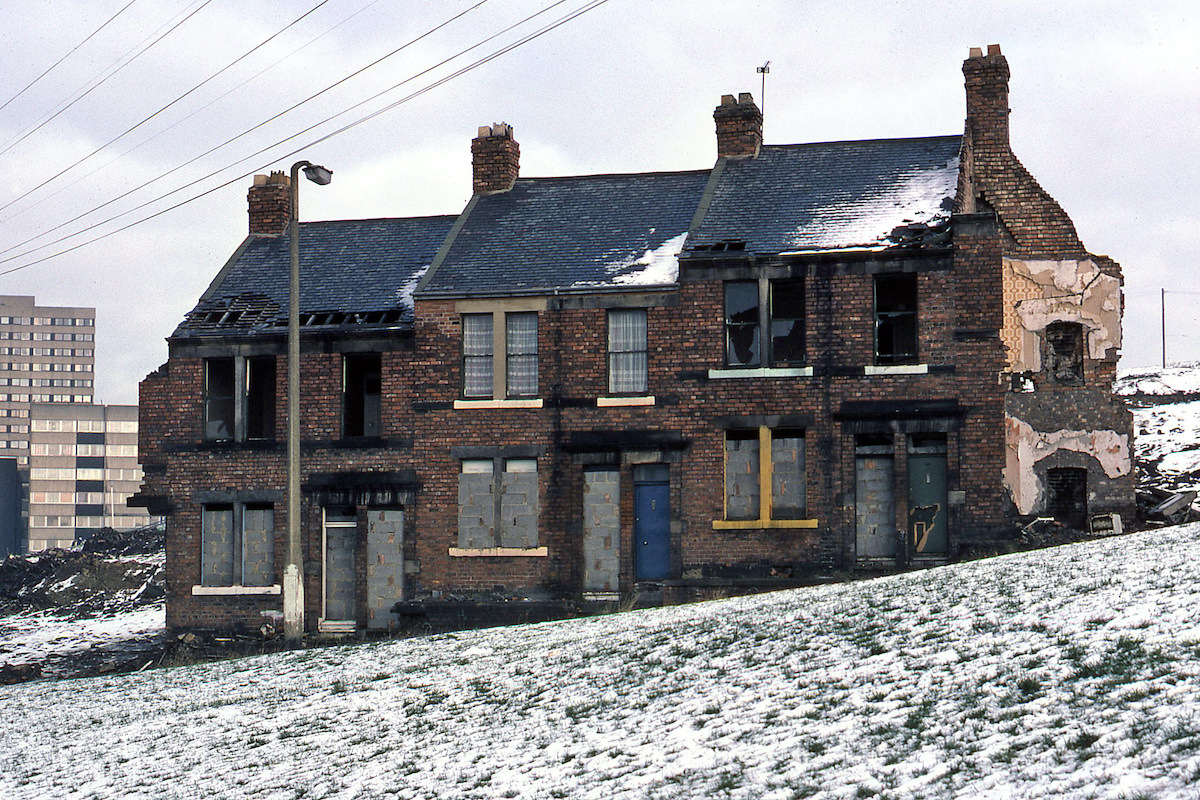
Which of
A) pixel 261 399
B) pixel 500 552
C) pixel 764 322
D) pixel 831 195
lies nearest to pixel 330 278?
pixel 261 399

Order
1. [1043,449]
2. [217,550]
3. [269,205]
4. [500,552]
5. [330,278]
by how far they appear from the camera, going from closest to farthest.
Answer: [500,552]
[1043,449]
[217,550]
[330,278]
[269,205]

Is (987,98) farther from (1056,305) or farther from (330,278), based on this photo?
(330,278)

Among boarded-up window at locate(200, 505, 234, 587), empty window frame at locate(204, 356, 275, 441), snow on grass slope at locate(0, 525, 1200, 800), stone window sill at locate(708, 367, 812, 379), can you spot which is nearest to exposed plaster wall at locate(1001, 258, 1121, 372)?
stone window sill at locate(708, 367, 812, 379)

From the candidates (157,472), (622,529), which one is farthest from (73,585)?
(622,529)

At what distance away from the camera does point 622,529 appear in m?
25.2

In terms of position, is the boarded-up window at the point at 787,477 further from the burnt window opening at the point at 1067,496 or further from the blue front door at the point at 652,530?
the burnt window opening at the point at 1067,496

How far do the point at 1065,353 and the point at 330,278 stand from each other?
17032 mm

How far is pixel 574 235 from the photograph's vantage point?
1092 inches

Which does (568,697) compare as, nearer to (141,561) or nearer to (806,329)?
(806,329)

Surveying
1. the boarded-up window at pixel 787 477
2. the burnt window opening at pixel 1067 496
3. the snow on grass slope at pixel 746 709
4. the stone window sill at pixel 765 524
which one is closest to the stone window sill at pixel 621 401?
the boarded-up window at pixel 787 477

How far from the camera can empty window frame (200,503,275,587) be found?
27.5m

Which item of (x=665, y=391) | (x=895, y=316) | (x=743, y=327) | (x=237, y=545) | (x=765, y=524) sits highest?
(x=895, y=316)

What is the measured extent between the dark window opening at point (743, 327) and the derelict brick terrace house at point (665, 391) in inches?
1.8

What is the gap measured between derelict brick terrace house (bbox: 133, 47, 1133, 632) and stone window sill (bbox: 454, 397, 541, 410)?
0.05m
